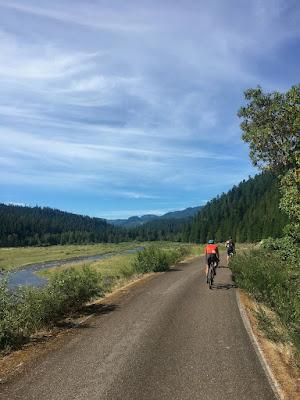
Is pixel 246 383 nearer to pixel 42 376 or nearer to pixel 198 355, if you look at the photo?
pixel 198 355

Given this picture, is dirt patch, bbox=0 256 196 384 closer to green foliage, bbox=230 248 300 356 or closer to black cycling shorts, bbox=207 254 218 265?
black cycling shorts, bbox=207 254 218 265

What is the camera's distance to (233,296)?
56.7 feet

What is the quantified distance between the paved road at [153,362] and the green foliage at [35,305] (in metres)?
1.25

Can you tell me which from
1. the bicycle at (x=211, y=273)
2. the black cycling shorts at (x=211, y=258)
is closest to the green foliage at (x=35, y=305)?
the bicycle at (x=211, y=273)

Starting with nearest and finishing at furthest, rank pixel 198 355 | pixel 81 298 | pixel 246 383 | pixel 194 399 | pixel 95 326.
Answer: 1. pixel 194 399
2. pixel 246 383
3. pixel 198 355
4. pixel 95 326
5. pixel 81 298

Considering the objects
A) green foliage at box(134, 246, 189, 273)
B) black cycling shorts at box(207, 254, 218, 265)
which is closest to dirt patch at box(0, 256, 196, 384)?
black cycling shorts at box(207, 254, 218, 265)

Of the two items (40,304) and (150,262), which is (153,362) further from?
(150,262)

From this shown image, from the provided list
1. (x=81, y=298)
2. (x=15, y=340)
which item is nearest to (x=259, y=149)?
(x=81, y=298)

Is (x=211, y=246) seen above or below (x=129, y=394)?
above

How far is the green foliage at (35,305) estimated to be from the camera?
34.1ft

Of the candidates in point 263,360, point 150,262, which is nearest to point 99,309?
point 263,360

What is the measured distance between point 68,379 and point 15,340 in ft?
10.4

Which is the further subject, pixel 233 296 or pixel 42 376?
pixel 233 296

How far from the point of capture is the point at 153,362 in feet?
28.6
